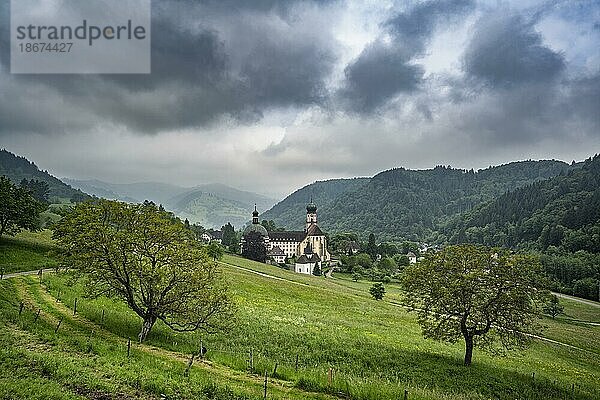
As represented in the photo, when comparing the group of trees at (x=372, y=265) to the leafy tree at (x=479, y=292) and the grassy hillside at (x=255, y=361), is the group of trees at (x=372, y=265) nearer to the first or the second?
the grassy hillside at (x=255, y=361)

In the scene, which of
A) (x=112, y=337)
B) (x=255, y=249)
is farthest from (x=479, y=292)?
(x=255, y=249)

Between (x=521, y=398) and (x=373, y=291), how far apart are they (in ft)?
168

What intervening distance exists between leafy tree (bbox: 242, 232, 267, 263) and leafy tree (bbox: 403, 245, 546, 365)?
92013 mm

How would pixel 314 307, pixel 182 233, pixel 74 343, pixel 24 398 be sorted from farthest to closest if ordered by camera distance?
pixel 314 307 < pixel 182 233 < pixel 74 343 < pixel 24 398

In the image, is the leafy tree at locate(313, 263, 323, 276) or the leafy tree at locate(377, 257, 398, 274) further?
the leafy tree at locate(377, 257, 398, 274)

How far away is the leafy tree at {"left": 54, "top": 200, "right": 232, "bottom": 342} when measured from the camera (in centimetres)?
2302

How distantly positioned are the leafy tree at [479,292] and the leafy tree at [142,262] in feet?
46.2

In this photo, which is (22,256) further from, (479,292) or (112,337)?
(479,292)

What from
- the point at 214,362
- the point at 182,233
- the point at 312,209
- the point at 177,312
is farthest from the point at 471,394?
the point at 312,209

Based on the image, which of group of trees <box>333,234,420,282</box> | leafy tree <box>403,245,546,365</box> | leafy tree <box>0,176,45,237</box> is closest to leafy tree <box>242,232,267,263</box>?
group of trees <box>333,234,420,282</box>

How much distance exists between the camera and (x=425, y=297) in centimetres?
2839

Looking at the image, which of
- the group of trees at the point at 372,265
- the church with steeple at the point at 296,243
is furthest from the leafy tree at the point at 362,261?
the church with steeple at the point at 296,243

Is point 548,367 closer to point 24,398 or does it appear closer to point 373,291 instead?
point 24,398

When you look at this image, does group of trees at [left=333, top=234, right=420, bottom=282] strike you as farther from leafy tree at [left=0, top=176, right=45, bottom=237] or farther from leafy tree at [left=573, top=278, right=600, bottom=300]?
leafy tree at [left=0, top=176, right=45, bottom=237]
